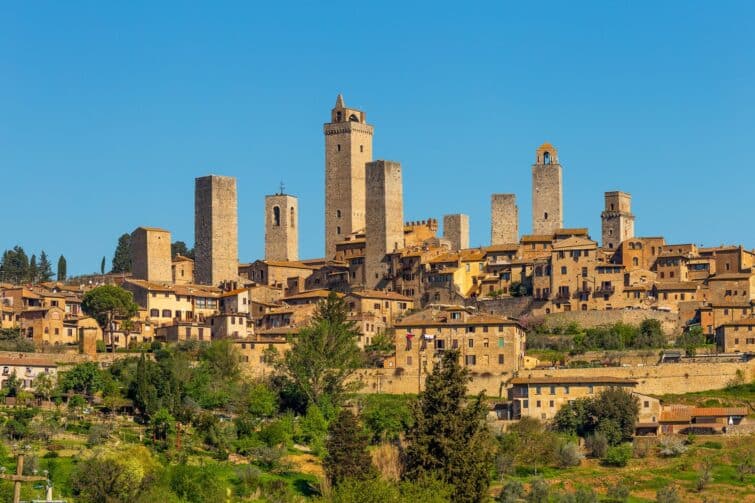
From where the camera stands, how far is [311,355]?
2756 inches

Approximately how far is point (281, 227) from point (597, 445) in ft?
134

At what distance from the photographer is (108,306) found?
7906 cm

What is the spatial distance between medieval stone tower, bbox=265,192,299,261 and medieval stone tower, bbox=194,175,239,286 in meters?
6.84

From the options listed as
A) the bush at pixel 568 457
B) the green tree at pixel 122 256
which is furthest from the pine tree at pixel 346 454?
the green tree at pixel 122 256

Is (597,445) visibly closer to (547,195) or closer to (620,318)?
(620,318)

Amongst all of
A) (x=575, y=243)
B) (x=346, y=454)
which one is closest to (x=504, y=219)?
(x=575, y=243)

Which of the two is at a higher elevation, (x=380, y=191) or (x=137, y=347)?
(x=380, y=191)

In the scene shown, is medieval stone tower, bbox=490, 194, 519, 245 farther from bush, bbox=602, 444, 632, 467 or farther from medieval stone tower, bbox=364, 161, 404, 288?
bush, bbox=602, 444, 632, 467

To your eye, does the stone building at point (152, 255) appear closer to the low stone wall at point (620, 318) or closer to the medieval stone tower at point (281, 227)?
the medieval stone tower at point (281, 227)

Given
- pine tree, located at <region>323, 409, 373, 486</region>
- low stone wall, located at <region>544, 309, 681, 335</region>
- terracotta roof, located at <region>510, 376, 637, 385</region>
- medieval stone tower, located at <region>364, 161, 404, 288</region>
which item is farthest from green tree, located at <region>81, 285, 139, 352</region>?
pine tree, located at <region>323, 409, 373, 486</region>

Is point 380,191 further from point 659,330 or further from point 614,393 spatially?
point 614,393

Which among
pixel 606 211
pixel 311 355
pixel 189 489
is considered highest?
pixel 606 211

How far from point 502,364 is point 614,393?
645 cm

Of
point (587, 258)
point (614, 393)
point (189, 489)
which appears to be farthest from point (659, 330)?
point (189, 489)
